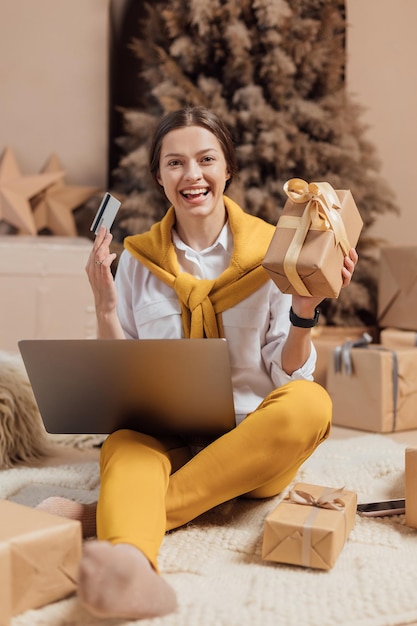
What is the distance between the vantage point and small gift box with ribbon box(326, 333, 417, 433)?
6.81 ft

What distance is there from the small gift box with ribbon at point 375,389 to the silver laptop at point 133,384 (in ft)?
2.99

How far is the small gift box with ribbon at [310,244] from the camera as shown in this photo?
114 centimetres

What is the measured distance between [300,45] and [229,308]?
4.82 ft

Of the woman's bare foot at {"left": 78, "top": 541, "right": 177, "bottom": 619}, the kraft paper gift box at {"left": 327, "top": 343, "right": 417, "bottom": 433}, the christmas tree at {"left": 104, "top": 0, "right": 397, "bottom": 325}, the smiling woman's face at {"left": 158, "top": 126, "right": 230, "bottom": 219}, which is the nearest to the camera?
the woman's bare foot at {"left": 78, "top": 541, "right": 177, "bottom": 619}

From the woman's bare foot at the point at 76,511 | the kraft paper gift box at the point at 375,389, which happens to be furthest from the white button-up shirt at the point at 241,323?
the kraft paper gift box at the point at 375,389

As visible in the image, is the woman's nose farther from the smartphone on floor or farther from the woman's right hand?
the smartphone on floor

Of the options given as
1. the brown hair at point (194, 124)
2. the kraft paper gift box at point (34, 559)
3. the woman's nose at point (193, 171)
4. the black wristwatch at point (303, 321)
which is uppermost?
the brown hair at point (194, 124)

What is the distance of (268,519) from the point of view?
42.2 inches

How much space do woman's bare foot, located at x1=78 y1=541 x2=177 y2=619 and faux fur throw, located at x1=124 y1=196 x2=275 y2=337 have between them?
544 millimetres

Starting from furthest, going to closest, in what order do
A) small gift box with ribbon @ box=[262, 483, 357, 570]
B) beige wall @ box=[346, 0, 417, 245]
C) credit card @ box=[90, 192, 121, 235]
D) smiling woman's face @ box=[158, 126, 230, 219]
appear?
1. beige wall @ box=[346, 0, 417, 245]
2. smiling woman's face @ box=[158, 126, 230, 219]
3. credit card @ box=[90, 192, 121, 235]
4. small gift box with ribbon @ box=[262, 483, 357, 570]

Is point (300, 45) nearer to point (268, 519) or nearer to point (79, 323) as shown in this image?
point (79, 323)


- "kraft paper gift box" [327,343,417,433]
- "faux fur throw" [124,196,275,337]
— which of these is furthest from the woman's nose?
"kraft paper gift box" [327,343,417,433]

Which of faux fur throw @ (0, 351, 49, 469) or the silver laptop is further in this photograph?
faux fur throw @ (0, 351, 49, 469)

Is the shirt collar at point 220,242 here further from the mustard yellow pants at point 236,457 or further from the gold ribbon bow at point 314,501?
the gold ribbon bow at point 314,501
